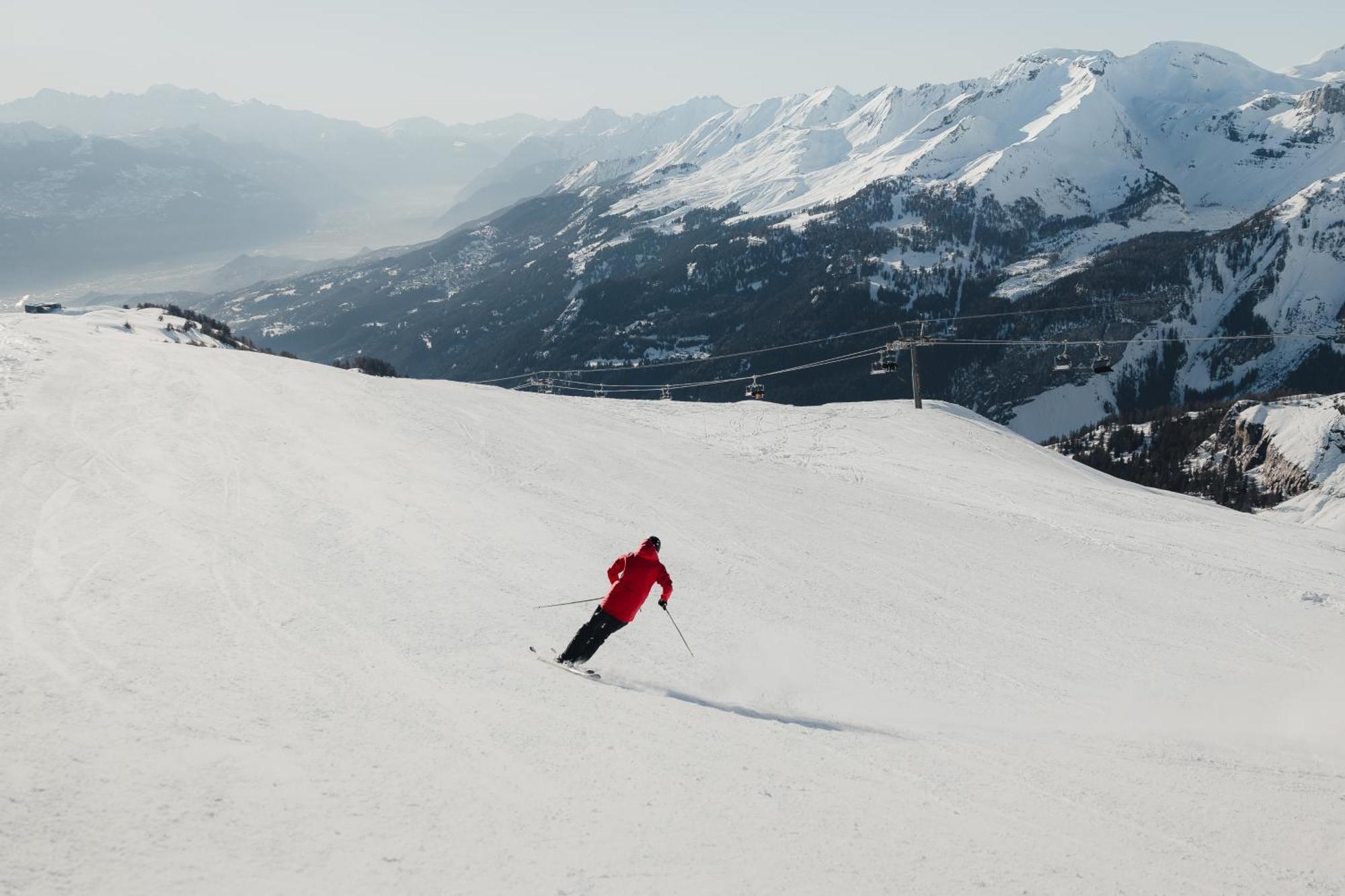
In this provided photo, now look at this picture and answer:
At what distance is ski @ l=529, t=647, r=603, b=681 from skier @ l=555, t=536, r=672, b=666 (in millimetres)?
96

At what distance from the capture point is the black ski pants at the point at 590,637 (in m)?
10.1

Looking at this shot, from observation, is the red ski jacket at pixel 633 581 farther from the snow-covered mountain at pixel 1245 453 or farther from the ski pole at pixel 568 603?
the snow-covered mountain at pixel 1245 453

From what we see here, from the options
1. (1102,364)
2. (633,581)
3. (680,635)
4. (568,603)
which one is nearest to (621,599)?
(633,581)

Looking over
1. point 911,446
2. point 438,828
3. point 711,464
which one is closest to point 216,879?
point 438,828

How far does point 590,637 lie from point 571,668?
0.49 meters

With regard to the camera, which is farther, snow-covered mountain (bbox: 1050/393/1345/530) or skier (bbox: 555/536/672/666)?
snow-covered mountain (bbox: 1050/393/1345/530)

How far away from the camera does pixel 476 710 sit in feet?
27.1

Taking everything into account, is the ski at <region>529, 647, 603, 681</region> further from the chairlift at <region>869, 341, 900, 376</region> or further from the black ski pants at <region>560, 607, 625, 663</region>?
the chairlift at <region>869, 341, 900, 376</region>

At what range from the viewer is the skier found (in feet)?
33.2

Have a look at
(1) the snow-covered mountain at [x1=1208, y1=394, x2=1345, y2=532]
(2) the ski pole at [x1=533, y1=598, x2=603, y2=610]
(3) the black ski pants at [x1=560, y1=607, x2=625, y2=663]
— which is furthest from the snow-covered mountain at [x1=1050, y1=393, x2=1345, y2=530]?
(3) the black ski pants at [x1=560, y1=607, x2=625, y2=663]

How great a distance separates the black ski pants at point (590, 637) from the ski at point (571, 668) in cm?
12

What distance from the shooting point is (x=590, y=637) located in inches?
400

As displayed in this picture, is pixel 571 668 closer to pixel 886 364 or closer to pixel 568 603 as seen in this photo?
pixel 568 603

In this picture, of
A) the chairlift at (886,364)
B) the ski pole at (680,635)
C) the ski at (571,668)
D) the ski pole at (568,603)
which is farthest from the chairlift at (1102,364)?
the ski at (571,668)
